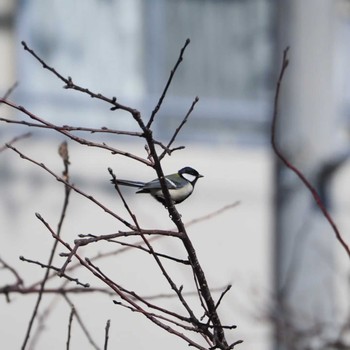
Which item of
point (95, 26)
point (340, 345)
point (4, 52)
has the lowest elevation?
point (340, 345)

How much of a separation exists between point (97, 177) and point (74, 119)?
447mm

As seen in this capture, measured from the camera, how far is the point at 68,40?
5527mm

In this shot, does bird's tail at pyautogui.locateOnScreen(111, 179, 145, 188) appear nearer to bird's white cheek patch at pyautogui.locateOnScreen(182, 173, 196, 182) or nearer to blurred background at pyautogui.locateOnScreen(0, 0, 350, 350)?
bird's white cheek patch at pyautogui.locateOnScreen(182, 173, 196, 182)

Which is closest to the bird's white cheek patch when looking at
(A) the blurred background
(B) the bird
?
(B) the bird

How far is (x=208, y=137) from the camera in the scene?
568 centimetres

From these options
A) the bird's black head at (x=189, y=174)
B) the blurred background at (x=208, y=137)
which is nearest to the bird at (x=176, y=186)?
the bird's black head at (x=189, y=174)

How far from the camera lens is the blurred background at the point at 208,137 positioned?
16.8ft

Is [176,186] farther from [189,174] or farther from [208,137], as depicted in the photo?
[208,137]

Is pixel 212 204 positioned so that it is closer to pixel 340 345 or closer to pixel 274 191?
pixel 274 191

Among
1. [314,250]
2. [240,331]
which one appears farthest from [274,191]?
[240,331]

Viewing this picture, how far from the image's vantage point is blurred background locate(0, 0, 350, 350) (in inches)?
202

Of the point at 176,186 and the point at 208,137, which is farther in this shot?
the point at 208,137

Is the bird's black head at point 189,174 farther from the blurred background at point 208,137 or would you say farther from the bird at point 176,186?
the blurred background at point 208,137

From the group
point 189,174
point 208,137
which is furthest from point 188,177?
point 208,137
